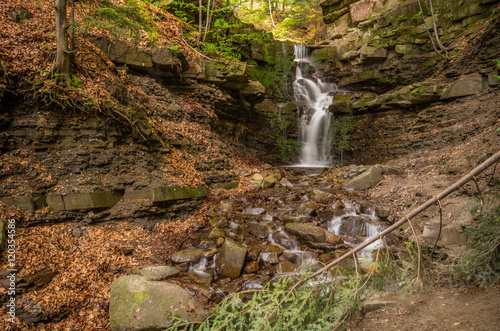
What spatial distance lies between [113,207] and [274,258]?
3913mm

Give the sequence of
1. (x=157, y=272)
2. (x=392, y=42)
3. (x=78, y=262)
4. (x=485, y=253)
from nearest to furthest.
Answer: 1. (x=485, y=253)
2. (x=78, y=262)
3. (x=157, y=272)
4. (x=392, y=42)

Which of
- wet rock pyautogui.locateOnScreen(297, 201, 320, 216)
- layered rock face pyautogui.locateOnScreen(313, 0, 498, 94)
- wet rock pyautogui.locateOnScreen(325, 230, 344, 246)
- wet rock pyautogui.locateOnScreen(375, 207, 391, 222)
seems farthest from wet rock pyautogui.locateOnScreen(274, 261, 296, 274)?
layered rock face pyautogui.locateOnScreen(313, 0, 498, 94)

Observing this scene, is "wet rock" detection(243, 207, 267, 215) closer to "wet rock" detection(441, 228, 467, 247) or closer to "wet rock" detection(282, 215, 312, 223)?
"wet rock" detection(282, 215, 312, 223)

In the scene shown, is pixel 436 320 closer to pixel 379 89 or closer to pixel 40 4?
pixel 40 4

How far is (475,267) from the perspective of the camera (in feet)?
8.68

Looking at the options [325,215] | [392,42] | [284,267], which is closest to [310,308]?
[284,267]

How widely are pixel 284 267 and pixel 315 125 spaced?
11.5 metres

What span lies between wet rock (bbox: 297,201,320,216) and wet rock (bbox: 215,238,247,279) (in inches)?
103

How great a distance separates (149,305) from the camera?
369cm

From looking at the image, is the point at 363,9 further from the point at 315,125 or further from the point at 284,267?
the point at 284,267

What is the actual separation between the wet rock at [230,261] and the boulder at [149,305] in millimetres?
928

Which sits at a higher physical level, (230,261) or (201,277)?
(230,261)

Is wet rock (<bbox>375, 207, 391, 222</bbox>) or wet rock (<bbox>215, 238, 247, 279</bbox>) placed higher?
wet rock (<bbox>375, 207, 391, 222</bbox>)

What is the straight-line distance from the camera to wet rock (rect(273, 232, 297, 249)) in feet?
19.1
